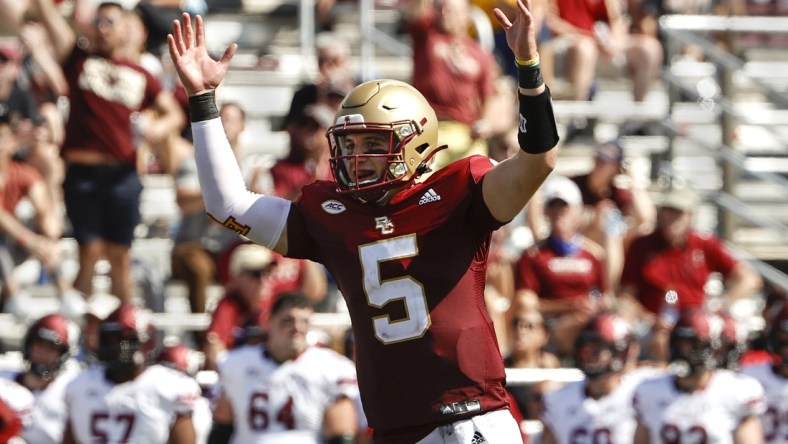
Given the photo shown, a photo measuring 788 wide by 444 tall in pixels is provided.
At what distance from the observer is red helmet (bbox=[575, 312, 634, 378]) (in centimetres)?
874

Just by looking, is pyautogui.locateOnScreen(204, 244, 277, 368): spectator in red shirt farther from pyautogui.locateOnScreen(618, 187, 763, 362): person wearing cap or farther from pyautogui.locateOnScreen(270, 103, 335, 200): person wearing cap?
pyautogui.locateOnScreen(618, 187, 763, 362): person wearing cap

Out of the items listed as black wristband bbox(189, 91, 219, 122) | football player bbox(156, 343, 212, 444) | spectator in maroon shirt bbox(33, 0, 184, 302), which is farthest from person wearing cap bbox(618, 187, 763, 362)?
black wristband bbox(189, 91, 219, 122)

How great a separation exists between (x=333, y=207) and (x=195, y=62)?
0.65m

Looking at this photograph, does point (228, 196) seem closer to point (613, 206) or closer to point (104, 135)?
point (104, 135)

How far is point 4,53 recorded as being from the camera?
33.4 feet

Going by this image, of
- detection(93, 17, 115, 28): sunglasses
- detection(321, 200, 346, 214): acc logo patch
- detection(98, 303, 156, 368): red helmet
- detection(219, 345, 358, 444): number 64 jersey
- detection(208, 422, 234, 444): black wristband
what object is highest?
detection(93, 17, 115, 28): sunglasses

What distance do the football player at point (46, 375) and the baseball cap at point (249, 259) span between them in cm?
117

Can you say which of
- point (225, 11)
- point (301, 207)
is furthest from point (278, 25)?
point (301, 207)

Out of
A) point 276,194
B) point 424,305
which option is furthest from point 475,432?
point 276,194

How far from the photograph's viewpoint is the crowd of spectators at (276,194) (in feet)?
31.2

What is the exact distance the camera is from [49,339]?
848 cm

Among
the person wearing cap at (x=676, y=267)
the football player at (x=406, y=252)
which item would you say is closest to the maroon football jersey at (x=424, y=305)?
the football player at (x=406, y=252)

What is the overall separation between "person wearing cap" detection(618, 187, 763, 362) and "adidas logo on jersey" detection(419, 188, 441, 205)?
5463 millimetres

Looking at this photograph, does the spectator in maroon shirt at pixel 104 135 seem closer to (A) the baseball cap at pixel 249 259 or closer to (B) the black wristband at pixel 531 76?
(A) the baseball cap at pixel 249 259
